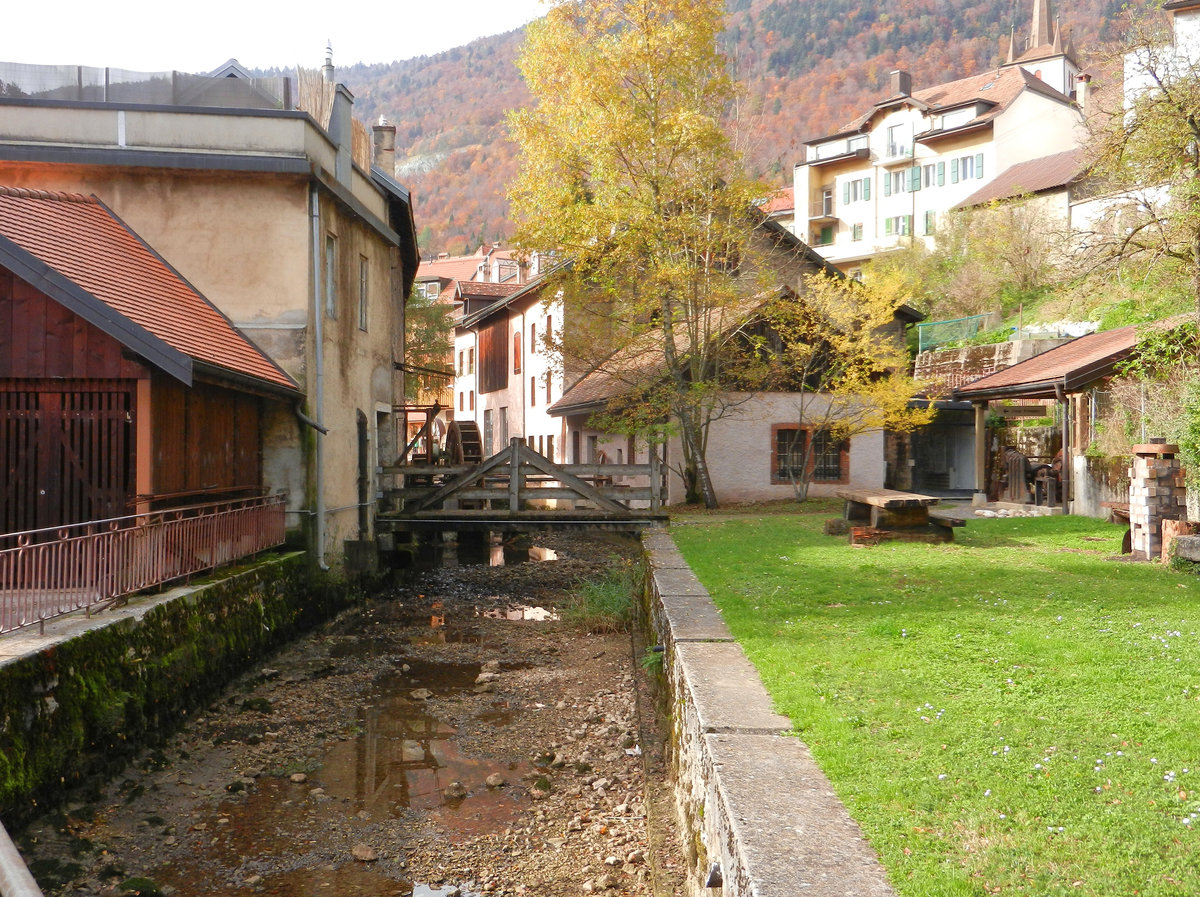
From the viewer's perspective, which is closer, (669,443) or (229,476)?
(229,476)

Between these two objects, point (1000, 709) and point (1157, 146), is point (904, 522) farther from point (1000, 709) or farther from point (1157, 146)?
point (1000, 709)

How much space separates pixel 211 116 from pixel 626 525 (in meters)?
9.07

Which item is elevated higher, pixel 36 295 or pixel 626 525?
pixel 36 295

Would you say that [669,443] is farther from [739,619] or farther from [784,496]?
[739,619]

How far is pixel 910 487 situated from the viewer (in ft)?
98.5

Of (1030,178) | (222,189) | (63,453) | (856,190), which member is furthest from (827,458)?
(856,190)

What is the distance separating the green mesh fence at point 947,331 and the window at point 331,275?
23697mm

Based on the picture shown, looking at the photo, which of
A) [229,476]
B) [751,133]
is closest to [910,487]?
[751,133]

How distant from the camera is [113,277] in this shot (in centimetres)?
1217

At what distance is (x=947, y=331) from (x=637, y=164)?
17.3 metres

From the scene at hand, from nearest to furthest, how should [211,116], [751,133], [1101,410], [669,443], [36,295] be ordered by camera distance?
[36,295], [211,116], [1101,410], [751,133], [669,443]

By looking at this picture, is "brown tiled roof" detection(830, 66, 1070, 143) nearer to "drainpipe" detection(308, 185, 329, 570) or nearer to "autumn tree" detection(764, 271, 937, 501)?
"autumn tree" detection(764, 271, 937, 501)

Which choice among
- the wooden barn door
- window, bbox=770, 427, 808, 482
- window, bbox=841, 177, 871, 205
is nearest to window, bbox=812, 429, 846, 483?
window, bbox=770, 427, 808, 482

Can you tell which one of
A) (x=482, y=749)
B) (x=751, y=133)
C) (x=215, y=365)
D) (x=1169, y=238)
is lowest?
(x=482, y=749)
